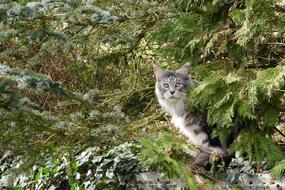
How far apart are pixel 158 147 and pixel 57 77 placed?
3650 mm

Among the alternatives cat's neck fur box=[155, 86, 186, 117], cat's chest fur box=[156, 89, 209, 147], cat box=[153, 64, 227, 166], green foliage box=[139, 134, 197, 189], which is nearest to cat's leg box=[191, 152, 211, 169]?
cat box=[153, 64, 227, 166]

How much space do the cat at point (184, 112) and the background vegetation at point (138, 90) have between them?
18cm

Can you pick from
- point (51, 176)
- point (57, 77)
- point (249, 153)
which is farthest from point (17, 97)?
point (57, 77)

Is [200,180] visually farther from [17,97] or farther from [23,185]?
[23,185]

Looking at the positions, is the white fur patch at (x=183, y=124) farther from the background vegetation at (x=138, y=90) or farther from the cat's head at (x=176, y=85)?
the background vegetation at (x=138, y=90)

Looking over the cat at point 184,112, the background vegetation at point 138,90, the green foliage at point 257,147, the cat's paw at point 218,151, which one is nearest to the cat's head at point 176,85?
the cat at point 184,112

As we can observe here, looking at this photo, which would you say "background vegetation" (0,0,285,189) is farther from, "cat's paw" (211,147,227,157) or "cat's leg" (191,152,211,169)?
"cat's leg" (191,152,211,169)

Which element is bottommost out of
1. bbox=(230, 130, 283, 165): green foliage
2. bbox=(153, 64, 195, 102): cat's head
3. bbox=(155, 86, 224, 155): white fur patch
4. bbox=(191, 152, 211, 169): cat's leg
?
bbox=(191, 152, 211, 169): cat's leg

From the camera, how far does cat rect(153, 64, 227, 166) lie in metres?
4.42

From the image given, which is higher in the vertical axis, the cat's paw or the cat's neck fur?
the cat's neck fur

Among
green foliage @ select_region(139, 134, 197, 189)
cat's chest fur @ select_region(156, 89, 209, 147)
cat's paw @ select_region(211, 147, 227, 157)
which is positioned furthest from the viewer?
cat's chest fur @ select_region(156, 89, 209, 147)

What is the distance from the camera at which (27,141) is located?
4.26m

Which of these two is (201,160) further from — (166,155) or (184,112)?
(166,155)

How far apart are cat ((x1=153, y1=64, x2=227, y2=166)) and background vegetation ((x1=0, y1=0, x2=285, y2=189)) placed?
0.18m
